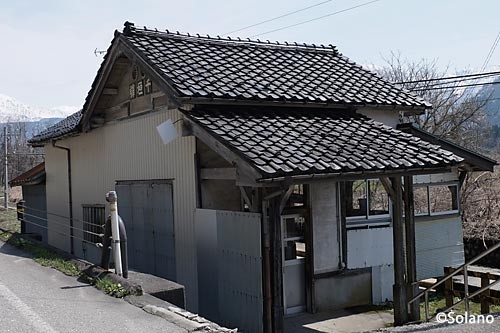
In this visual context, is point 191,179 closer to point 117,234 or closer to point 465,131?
point 117,234

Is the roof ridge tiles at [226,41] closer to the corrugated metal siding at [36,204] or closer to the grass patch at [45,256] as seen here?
the grass patch at [45,256]

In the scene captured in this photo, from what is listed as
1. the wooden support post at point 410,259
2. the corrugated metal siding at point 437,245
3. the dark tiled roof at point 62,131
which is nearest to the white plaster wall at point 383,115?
the wooden support post at point 410,259

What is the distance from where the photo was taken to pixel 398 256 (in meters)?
8.56

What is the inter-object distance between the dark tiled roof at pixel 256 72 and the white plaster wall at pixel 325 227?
5.57 feet

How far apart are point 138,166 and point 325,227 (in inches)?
170

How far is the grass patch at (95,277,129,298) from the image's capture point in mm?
7050

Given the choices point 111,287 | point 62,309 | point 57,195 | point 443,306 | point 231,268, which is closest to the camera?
point 62,309

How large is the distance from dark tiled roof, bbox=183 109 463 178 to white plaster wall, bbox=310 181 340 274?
135 centimetres

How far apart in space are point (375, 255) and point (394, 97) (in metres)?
3.26

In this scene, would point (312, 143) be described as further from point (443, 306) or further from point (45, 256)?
point (45, 256)

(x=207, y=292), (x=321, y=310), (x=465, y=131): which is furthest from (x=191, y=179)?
(x=465, y=131)

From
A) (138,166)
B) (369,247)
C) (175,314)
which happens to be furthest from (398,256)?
(138,166)

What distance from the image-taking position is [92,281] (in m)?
7.93

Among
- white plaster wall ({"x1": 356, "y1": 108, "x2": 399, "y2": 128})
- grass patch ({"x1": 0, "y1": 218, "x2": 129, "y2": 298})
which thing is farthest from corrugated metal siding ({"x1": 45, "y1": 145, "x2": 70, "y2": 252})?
white plaster wall ({"x1": 356, "y1": 108, "x2": 399, "y2": 128})
